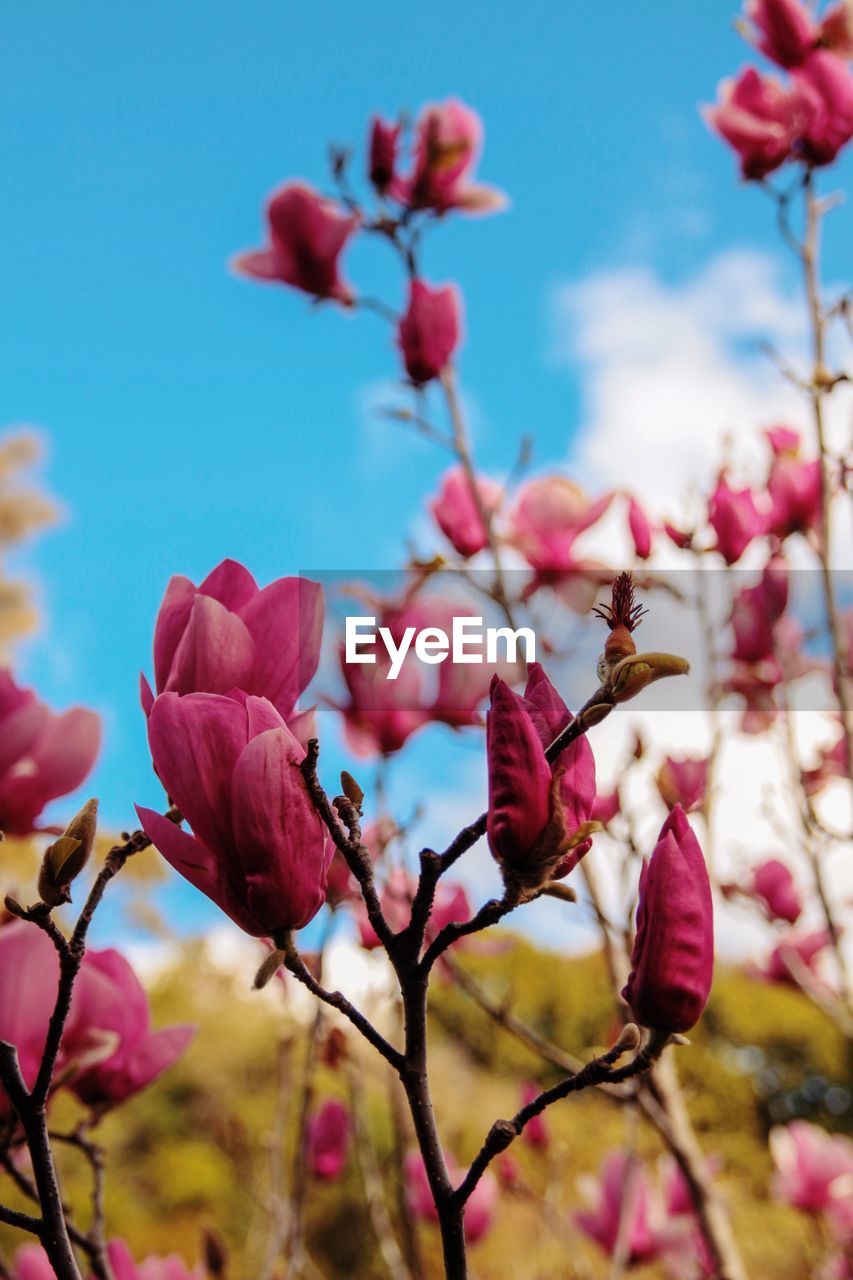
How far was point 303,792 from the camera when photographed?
489 mm

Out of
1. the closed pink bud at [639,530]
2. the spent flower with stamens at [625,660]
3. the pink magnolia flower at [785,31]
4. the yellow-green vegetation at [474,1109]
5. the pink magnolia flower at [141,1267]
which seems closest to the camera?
the spent flower with stamens at [625,660]

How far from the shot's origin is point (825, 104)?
65.6 inches

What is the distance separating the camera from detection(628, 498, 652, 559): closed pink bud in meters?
1.46

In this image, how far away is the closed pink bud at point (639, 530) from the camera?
1.46 m

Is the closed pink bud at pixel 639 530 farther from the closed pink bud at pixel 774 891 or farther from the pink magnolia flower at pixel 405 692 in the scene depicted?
the closed pink bud at pixel 774 891

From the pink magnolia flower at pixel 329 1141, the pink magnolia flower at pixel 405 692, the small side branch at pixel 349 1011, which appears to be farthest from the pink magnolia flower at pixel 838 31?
the pink magnolia flower at pixel 329 1141

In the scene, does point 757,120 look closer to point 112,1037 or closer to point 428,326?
point 428,326

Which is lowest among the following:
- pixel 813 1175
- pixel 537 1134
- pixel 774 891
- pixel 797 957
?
pixel 813 1175

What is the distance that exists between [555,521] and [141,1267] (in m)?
1.04

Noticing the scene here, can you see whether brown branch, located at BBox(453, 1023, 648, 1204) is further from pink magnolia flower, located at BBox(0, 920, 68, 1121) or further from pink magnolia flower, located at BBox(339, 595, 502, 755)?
pink magnolia flower, located at BBox(339, 595, 502, 755)

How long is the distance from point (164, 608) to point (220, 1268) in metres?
0.87

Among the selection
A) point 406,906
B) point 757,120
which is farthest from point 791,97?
Answer: point 406,906

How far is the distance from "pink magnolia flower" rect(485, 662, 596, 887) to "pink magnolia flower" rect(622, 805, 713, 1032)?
0.12 feet

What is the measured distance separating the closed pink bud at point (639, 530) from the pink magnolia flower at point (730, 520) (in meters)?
0.15
